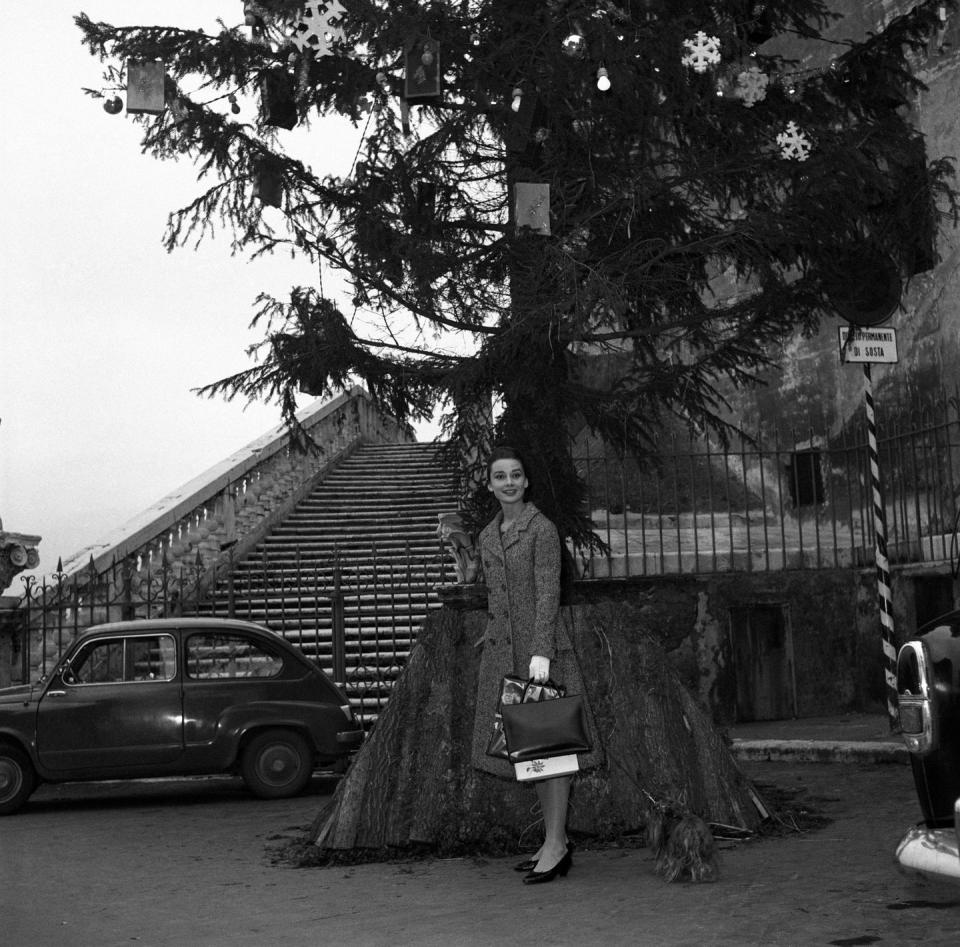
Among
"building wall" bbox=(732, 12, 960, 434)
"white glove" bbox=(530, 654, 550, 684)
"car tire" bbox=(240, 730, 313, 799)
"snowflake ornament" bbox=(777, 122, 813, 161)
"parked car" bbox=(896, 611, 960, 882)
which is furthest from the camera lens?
"building wall" bbox=(732, 12, 960, 434)

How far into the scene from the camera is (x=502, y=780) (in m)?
7.19

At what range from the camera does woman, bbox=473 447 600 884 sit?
6422 mm

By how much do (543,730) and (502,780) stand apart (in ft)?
3.54

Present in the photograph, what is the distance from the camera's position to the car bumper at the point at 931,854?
4.28 metres

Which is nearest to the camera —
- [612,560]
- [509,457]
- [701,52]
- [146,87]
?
[509,457]

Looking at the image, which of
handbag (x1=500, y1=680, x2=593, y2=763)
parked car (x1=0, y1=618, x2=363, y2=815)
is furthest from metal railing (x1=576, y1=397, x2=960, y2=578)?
handbag (x1=500, y1=680, x2=593, y2=763)

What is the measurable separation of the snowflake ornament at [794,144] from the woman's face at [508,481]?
96.6 inches

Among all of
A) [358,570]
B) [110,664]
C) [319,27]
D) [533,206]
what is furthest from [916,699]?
[358,570]

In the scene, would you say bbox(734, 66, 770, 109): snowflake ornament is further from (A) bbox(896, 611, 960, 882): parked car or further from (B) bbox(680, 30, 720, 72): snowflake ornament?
(A) bbox(896, 611, 960, 882): parked car

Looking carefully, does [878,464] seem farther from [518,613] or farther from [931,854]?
[931,854]

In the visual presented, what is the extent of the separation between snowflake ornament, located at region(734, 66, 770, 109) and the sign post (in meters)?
2.44

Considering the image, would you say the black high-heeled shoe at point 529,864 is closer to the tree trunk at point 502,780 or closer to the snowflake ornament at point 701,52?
the tree trunk at point 502,780

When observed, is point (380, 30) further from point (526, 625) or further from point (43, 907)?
point (43, 907)

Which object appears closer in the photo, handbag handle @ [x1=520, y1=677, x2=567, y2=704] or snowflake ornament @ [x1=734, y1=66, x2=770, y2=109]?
handbag handle @ [x1=520, y1=677, x2=567, y2=704]
